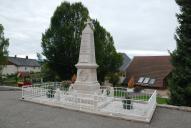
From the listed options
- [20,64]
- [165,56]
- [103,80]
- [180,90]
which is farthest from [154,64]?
[20,64]

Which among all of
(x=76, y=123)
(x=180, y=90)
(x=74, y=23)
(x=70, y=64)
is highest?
(x=74, y=23)

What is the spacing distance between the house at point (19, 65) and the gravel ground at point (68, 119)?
46.2 metres

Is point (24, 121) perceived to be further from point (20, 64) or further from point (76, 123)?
point (20, 64)

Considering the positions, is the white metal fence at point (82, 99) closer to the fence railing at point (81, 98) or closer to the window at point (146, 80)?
the fence railing at point (81, 98)

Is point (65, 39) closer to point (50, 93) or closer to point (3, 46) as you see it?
point (3, 46)

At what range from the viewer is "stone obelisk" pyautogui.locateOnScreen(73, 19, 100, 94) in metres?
14.2

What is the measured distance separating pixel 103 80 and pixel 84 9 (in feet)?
31.9

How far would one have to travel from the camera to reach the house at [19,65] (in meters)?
57.0

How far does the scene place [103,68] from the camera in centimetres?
3064

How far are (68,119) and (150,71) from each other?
28.0 meters

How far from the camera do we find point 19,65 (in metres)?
59.2

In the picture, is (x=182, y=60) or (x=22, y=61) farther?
(x=22, y=61)

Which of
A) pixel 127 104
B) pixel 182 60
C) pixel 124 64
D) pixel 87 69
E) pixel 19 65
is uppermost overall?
pixel 19 65

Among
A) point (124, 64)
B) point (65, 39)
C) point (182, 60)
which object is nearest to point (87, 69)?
point (182, 60)
